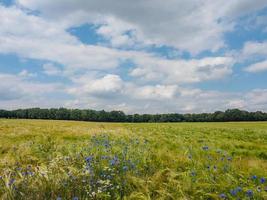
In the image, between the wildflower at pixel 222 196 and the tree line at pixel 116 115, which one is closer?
the wildflower at pixel 222 196

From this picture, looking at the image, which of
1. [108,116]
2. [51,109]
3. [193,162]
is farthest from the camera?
[51,109]

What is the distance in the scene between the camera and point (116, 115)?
10356 centimetres

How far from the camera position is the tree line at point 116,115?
8641cm

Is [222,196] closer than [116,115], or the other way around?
[222,196]

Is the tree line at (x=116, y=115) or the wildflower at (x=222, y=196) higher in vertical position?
the tree line at (x=116, y=115)

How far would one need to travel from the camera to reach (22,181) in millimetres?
4379

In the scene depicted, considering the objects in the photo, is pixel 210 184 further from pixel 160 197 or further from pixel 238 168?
pixel 238 168

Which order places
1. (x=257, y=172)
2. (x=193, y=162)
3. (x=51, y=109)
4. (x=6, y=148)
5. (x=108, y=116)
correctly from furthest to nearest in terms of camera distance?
1. (x=51, y=109)
2. (x=108, y=116)
3. (x=6, y=148)
4. (x=193, y=162)
5. (x=257, y=172)

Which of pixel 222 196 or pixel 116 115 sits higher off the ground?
pixel 116 115

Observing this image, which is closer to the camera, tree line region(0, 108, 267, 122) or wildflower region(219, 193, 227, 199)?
wildflower region(219, 193, 227, 199)

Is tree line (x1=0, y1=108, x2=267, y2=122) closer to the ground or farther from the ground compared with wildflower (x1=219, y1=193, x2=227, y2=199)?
farther from the ground

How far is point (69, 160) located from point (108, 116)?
97.2 meters

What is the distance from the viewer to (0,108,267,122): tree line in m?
86.4

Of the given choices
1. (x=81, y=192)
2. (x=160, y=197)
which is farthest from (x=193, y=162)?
(x=81, y=192)
